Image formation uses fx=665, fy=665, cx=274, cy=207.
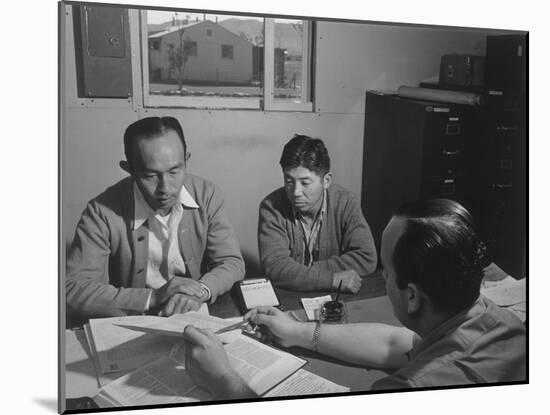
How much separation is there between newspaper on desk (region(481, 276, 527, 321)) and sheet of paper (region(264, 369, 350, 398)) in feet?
2.29

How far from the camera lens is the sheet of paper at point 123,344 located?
2.33 meters

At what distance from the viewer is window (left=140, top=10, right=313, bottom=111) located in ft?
7.67

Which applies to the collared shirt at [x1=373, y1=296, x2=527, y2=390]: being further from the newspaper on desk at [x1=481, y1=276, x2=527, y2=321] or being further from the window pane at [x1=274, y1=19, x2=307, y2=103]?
the window pane at [x1=274, y1=19, x2=307, y2=103]

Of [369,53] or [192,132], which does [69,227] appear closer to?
[192,132]

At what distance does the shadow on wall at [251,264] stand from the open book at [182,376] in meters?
0.23

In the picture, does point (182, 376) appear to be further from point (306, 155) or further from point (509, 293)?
point (509, 293)

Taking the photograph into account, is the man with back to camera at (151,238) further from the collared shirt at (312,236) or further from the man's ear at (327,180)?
the man's ear at (327,180)

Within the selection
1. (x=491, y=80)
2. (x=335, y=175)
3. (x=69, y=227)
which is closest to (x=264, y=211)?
(x=335, y=175)

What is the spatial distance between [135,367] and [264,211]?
73cm

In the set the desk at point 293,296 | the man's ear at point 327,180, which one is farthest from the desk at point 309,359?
the man's ear at point 327,180

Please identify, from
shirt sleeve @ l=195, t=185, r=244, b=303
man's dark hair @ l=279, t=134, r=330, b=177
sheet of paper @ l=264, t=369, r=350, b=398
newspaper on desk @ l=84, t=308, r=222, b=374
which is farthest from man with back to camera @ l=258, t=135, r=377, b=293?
newspaper on desk @ l=84, t=308, r=222, b=374

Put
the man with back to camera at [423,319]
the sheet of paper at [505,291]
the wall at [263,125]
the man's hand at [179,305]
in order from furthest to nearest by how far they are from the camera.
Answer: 1. the sheet of paper at [505,291]
2. the man with back to camera at [423,319]
3. the man's hand at [179,305]
4. the wall at [263,125]

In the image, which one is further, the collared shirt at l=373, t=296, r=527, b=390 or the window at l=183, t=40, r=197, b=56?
the collared shirt at l=373, t=296, r=527, b=390

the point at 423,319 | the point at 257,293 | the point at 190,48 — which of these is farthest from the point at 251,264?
the point at 190,48
